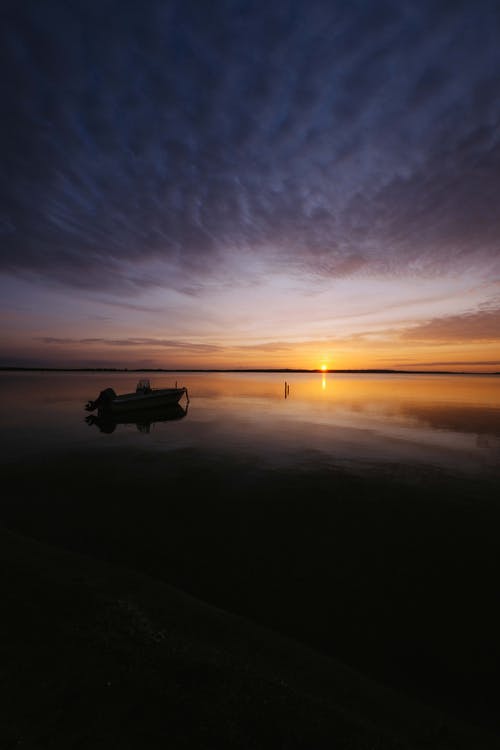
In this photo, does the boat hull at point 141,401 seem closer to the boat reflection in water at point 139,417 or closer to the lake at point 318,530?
the boat reflection in water at point 139,417

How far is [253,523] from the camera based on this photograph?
12.2 metres

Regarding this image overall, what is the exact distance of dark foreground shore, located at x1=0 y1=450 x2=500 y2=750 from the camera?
150 inches

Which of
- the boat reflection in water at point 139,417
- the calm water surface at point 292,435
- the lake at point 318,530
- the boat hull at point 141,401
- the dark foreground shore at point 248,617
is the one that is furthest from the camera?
the boat hull at point 141,401

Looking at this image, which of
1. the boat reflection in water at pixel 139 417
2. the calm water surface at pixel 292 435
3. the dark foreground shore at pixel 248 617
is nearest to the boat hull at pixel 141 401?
the boat reflection in water at pixel 139 417

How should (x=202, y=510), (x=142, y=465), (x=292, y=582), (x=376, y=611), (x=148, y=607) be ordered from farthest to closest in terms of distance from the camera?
1. (x=142, y=465)
2. (x=202, y=510)
3. (x=292, y=582)
4. (x=376, y=611)
5. (x=148, y=607)

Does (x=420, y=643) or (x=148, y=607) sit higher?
(x=148, y=607)

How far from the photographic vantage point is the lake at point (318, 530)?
6.96 meters

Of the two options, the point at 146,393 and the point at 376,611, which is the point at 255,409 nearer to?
the point at 146,393

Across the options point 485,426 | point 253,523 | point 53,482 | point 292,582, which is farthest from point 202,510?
point 485,426

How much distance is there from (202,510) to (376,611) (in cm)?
725

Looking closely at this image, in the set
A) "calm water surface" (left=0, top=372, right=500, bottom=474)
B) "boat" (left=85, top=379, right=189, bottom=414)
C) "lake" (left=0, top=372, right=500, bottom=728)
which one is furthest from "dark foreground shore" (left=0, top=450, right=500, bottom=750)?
"boat" (left=85, top=379, right=189, bottom=414)

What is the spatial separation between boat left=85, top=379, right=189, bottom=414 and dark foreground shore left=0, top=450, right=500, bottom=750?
24.9 meters

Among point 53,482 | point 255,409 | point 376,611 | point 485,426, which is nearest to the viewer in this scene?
point 376,611

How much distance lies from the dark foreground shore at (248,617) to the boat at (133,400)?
979 inches
